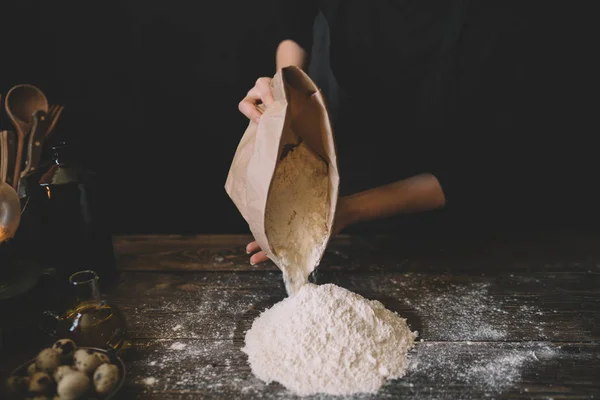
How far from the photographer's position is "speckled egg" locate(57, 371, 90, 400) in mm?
766

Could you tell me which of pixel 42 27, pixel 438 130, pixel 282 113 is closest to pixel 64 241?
pixel 282 113

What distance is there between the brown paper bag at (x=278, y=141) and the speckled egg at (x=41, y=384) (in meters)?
0.43

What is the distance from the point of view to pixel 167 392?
2.94ft

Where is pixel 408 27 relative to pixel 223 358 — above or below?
above

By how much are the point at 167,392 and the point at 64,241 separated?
51 centimetres

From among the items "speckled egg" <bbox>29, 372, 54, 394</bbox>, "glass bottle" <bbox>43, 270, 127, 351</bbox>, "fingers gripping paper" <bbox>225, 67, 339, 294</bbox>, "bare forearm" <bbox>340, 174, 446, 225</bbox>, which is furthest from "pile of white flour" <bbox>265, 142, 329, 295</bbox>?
"speckled egg" <bbox>29, 372, 54, 394</bbox>

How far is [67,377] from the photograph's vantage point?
0.78 metres

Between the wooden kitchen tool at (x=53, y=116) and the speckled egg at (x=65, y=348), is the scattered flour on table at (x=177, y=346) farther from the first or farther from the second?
the wooden kitchen tool at (x=53, y=116)

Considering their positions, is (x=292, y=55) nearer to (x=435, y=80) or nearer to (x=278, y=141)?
(x=435, y=80)

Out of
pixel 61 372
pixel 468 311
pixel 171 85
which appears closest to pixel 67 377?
pixel 61 372

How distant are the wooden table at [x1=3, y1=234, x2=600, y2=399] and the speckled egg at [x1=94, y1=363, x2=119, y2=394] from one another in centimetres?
11

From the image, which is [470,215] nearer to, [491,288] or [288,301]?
[491,288]

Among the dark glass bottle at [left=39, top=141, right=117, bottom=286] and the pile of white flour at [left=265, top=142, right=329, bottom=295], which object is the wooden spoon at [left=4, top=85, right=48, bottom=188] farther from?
the pile of white flour at [left=265, top=142, right=329, bottom=295]

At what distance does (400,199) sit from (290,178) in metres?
0.40
